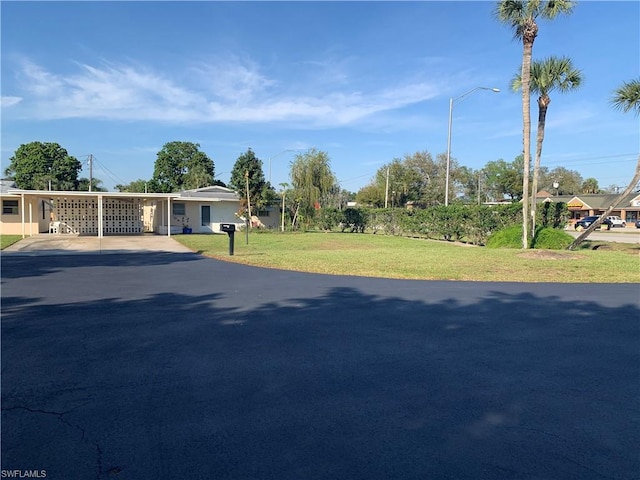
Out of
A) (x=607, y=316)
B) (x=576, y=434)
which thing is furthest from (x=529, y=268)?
(x=576, y=434)

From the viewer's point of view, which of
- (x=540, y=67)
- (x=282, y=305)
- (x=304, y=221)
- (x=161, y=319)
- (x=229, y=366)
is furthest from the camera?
(x=304, y=221)

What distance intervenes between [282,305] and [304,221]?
28289mm

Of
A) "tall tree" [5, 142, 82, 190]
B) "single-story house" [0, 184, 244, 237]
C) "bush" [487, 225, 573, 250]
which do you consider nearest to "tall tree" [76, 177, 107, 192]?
"tall tree" [5, 142, 82, 190]

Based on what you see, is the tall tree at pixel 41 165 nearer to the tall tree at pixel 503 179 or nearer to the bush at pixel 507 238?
the bush at pixel 507 238

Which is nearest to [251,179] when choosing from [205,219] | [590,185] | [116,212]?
[205,219]

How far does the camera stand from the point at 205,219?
33.1 m

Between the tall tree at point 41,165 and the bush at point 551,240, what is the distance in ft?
176

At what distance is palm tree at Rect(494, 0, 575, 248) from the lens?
56.9ft

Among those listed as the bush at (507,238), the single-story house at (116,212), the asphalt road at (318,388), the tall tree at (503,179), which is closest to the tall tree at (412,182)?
the tall tree at (503,179)

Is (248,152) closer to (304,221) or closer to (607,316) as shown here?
(304,221)

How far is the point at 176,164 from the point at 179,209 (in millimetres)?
38927

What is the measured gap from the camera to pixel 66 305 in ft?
25.4

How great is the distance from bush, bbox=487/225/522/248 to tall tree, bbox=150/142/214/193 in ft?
165

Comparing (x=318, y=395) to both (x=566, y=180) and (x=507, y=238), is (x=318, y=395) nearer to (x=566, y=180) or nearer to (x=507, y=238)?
(x=507, y=238)
